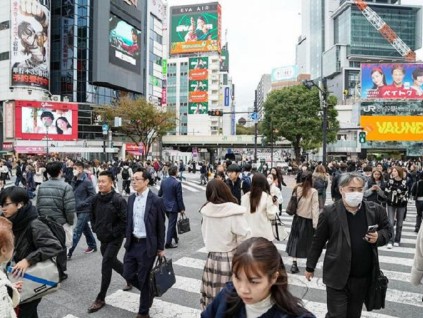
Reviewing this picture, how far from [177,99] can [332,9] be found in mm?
57483

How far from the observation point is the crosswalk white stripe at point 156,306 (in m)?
4.71

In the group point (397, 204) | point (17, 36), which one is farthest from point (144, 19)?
point (397, 204)

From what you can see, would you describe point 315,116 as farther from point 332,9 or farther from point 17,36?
point 332,9

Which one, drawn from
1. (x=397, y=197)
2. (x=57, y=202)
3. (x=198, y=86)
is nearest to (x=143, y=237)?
(x=57, y=202)

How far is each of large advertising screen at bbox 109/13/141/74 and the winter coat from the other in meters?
55.9

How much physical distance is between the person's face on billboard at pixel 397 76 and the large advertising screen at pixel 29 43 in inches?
1715

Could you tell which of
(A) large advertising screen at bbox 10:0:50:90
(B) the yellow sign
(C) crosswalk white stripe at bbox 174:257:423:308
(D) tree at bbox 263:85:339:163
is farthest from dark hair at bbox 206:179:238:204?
(A) large advertising screen at bbox 10:0:50:90

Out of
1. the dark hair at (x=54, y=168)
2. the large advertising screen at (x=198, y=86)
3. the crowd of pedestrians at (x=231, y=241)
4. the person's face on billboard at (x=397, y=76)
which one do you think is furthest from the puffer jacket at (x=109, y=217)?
the large advertising screen at (x=198, y=86)

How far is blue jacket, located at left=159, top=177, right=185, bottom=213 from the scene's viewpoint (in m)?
8.41

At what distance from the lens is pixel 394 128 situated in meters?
45.9

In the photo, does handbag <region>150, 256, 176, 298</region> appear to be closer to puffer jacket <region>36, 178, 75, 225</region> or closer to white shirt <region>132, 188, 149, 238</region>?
white shirt <region>132, 188, 149, 238</region>

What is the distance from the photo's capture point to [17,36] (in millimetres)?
44781

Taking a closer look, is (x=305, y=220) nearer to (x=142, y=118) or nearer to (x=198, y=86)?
(x=142, y=118)

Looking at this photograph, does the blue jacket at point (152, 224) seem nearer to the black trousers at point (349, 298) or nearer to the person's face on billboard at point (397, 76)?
the black trousers at point (349, 298)
